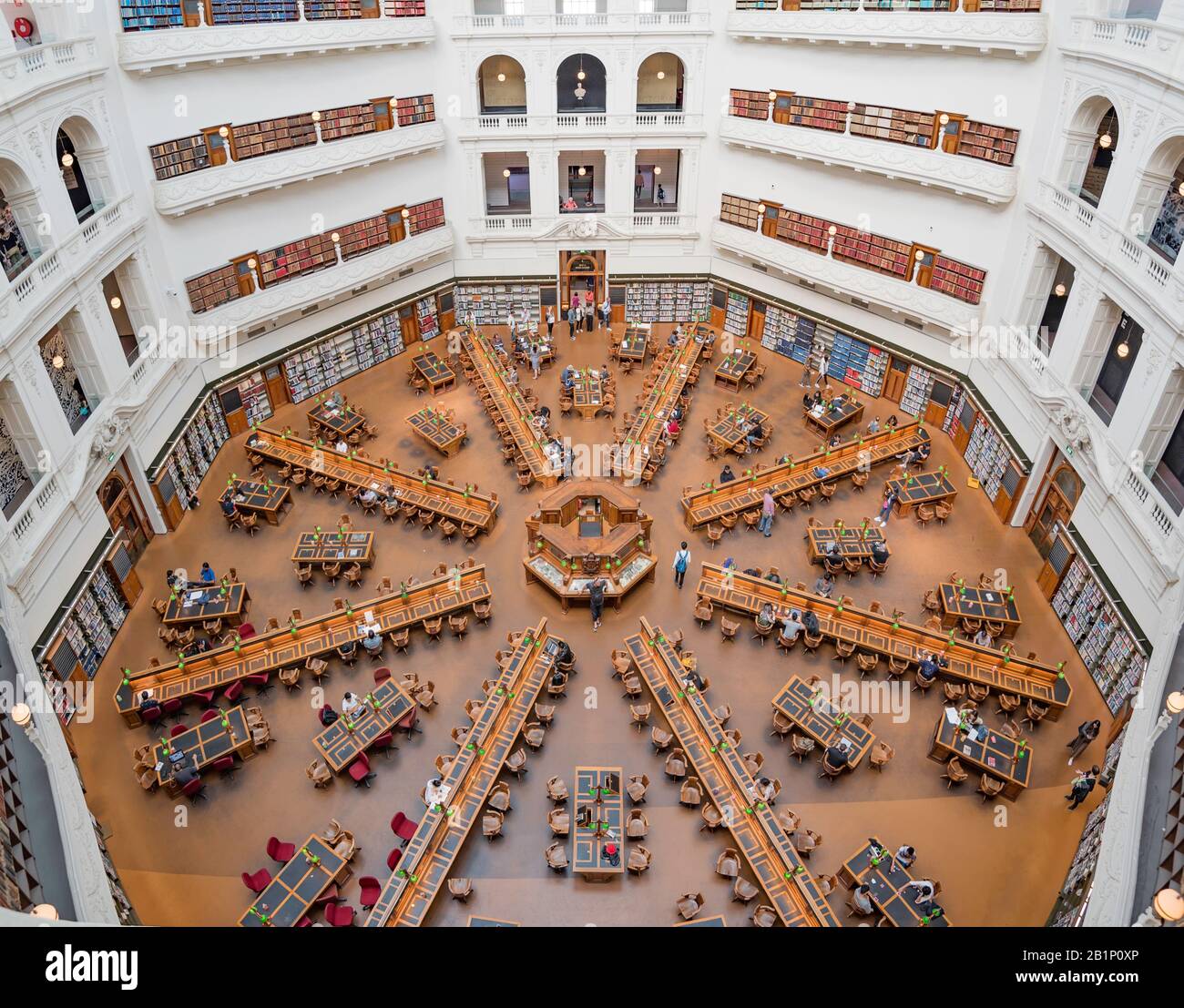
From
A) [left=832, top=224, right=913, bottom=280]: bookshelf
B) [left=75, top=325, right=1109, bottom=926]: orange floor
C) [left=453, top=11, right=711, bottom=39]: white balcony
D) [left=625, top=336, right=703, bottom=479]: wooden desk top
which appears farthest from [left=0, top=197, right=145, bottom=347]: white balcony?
[left=832, top=224, right=913, bottom=280]: bookshelf

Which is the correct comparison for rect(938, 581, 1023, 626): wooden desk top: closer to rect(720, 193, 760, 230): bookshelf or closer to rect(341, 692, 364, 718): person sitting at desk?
rect(341, 692, 364, 718): person sitting at desk

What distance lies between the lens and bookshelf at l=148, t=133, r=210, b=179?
20.9 metres

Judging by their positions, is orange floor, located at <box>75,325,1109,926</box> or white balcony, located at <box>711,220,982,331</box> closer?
orange floor, located at <box>75,325,1109,926</box>

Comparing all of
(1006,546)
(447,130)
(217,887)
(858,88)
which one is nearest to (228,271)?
(447,130)

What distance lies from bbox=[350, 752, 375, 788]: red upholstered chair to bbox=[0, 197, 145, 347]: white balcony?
10.6m

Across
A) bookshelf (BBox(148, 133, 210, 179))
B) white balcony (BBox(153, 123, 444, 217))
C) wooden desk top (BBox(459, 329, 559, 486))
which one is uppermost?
bookshelf (BBox(148, 133, 210, 179))

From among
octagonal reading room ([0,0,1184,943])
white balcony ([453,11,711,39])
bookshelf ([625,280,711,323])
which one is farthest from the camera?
bookshelf ([625,280,711,323])

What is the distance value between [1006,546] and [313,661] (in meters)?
18.0

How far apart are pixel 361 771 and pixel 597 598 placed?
21.1 feet

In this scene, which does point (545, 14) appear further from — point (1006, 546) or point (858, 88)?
point (1006, 546)

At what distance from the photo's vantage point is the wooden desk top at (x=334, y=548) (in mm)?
20391

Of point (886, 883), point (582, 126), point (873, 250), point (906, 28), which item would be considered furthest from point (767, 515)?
point (582, 126)

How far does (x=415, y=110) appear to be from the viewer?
26.1 metres

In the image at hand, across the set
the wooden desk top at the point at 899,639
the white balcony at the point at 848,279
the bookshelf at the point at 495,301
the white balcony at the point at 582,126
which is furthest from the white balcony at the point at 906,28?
the wooden desk top at the point at 899,639
